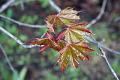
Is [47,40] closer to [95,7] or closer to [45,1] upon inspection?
[45,1]

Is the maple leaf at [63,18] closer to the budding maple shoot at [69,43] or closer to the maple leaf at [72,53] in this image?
the budding maple shoot at [69,43]

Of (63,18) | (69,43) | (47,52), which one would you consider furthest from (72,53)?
(47,52)

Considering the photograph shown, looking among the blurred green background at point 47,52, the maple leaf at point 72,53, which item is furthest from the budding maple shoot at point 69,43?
the blurred green background at point 47,52

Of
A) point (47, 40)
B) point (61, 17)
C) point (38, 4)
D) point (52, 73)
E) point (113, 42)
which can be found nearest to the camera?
point (47, 40)

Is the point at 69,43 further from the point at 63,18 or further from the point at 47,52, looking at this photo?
the point at 47,52

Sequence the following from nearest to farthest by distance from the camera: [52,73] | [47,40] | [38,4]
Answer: [47,40], [52,73], [38,4]

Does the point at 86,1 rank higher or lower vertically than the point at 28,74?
higher

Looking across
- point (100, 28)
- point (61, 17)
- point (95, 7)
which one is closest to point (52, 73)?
point (100, 28)

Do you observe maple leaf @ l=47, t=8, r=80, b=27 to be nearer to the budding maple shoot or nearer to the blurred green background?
the budding maple shoot
